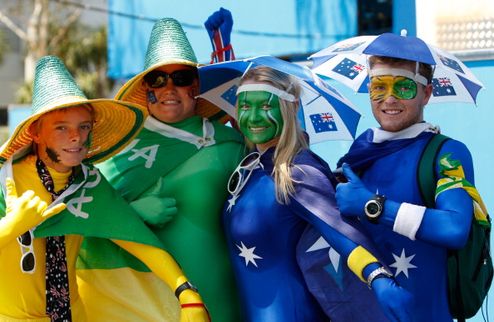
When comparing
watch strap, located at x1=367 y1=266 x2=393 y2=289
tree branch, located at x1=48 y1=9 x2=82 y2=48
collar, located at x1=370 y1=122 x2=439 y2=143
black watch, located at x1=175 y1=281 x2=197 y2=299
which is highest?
tree branch, located at x1=48 y1=9 x2=82 y2=48

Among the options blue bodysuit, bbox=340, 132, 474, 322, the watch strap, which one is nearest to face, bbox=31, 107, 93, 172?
blue bodysuit, bbox=340, 132, 474, 322

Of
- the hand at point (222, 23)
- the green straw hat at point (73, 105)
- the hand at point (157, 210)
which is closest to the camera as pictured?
the green straw hat at point (73, 105)

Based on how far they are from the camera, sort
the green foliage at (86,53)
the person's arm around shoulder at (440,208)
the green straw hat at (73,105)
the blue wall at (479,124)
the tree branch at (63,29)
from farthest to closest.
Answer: the green foliage at (86,53)
the tree branch at (63,29)
the blue wall at (479,124)
the green straw hat at (73,105)
the person's arm around shoulder at (440,208)

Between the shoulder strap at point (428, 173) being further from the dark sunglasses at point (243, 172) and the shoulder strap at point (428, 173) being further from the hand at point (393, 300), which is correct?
the dark sunglasses at point (243, 172)

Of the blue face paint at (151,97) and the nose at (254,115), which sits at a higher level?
the blue face paint at (151,97)

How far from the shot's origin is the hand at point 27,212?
140 inches

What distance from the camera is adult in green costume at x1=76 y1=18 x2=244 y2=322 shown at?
4113 mm

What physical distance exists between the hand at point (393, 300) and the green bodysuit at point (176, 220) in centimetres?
98

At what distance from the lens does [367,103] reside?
633 centimetres

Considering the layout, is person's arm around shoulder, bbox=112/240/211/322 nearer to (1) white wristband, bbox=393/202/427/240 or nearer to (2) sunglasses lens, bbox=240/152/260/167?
(2) sunglasses lens, bbox=240/152/260/167

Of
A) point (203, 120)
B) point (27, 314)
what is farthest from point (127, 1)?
point (27, 314)

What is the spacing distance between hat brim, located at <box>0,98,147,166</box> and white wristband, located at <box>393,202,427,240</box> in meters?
1.39

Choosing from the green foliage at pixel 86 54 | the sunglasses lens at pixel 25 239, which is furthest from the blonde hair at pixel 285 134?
the green foliage at pixel 86 54

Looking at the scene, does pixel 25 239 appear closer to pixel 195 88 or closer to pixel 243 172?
pixel 243 172
